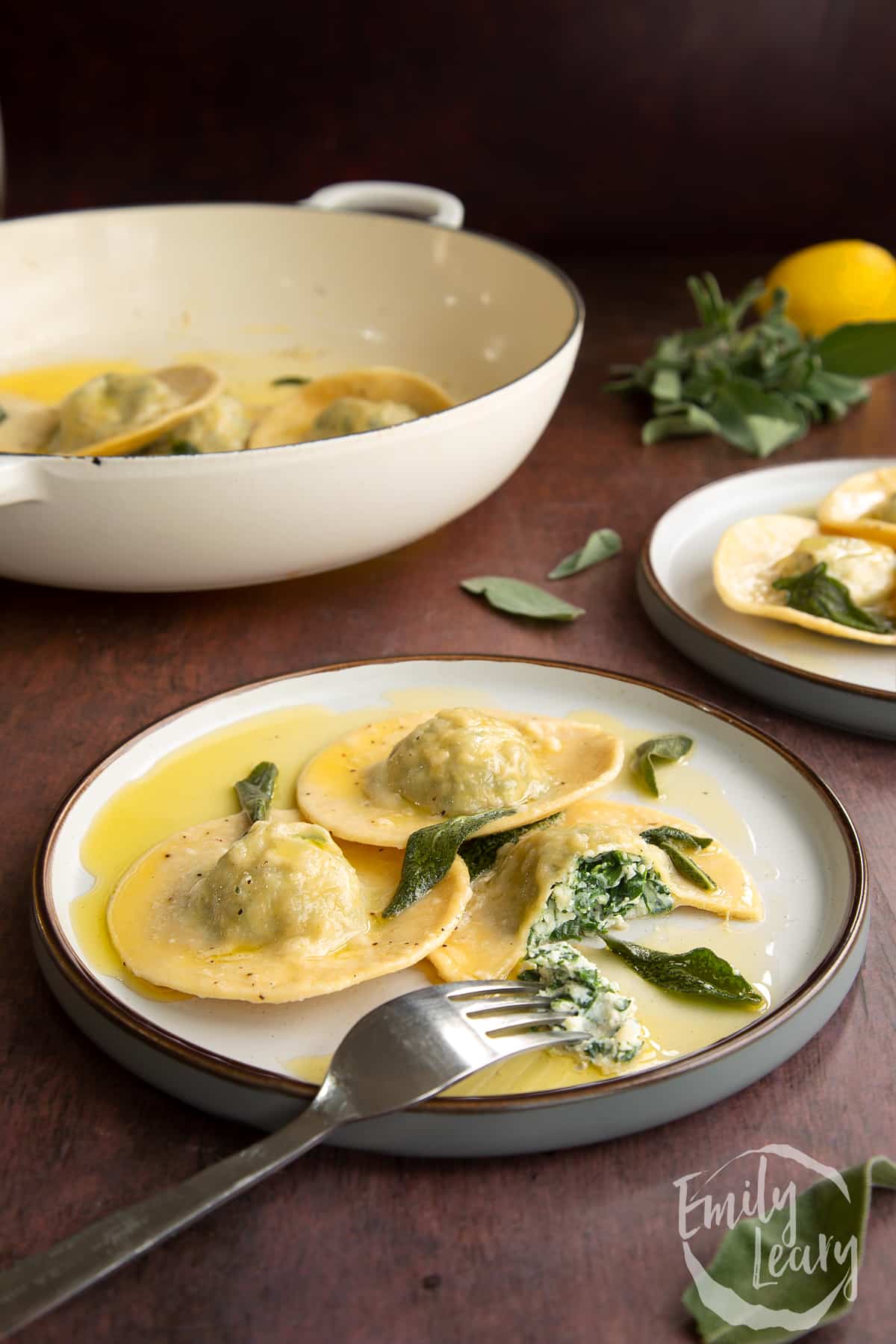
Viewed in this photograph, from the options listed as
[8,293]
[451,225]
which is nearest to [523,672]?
[451,225]

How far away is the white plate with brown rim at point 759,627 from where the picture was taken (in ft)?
4.13

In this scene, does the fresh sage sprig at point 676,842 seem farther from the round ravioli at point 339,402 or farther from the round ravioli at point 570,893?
the round ravioli at point 339,402

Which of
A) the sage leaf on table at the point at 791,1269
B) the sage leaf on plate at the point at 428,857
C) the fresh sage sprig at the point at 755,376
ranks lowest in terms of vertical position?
the fresh sage sprig at the point at 755,376

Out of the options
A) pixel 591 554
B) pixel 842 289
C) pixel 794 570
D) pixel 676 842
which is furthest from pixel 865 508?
pixel 842 289

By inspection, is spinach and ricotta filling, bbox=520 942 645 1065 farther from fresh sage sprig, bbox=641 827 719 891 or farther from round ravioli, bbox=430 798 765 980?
fresh sage sprig, bbox=641 827 719 891

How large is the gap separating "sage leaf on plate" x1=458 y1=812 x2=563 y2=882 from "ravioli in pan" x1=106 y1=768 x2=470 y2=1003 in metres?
0.04

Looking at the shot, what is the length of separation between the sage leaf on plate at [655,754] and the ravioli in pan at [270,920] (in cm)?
22

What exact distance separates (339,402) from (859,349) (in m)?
0.88

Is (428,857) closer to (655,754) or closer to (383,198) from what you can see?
(655,754)

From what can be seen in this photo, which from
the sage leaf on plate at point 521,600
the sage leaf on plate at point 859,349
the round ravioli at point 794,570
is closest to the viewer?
the round ravioli at point 794,570

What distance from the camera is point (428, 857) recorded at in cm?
98

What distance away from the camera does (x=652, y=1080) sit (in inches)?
30.4

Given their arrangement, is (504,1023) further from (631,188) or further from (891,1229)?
(631,188)

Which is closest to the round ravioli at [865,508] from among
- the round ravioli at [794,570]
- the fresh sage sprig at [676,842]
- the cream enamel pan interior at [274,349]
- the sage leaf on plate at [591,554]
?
the round ravioli at [794,570]
